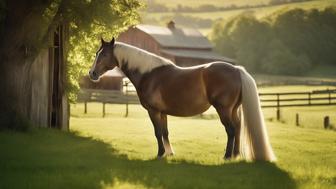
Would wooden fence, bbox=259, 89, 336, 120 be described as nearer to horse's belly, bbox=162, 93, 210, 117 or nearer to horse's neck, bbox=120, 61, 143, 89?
horse's belly, bbox=162, 93, 210, 117

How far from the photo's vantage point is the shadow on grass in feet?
30.6

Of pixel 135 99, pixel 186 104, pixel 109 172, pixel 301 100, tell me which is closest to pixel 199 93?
pixel 186 104

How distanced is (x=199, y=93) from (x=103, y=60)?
227 centimetres

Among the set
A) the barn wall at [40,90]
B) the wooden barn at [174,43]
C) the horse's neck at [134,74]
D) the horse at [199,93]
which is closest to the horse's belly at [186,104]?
the horse at [199,93]

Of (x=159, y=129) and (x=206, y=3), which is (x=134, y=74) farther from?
(x=206, y=3)

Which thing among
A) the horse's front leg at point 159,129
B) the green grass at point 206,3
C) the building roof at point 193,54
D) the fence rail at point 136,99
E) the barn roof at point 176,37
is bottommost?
the fence rail at point 136,99

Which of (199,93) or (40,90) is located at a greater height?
(199,93)

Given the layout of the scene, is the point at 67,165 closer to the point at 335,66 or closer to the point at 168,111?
the point at 168,111

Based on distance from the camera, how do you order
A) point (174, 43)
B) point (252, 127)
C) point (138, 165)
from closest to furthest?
1. point (252, 127)
2. point (138, 165)
3. point (174, 43)

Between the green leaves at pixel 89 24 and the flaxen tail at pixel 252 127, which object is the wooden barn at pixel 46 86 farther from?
the flaxen tail at pixel 252 127

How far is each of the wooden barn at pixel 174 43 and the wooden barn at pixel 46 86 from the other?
4724 centimetres

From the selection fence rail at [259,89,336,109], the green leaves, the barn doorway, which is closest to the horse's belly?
the green leaves

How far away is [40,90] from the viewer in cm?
1777

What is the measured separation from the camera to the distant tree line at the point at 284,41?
3354 inches
